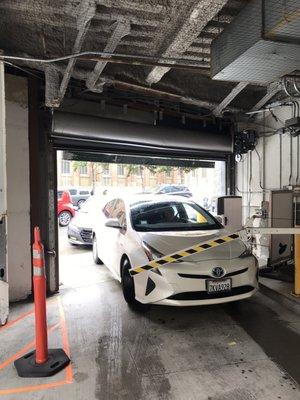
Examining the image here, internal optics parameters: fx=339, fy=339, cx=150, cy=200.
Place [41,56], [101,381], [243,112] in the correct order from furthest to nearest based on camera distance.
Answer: [243,112] < [41,56] < [101,381]

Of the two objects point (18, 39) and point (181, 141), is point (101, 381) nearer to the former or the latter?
point (18, 39)

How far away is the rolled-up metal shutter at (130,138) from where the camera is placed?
17.8 ft

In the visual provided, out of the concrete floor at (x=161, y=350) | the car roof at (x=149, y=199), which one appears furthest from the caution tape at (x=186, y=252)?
the car roof at (x=149, y=199)

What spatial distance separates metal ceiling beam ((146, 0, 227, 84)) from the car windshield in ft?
7.58

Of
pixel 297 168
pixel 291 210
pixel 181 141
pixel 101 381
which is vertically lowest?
pixel 101 381

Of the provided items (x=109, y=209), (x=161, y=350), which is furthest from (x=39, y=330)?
(x=109, y=209)

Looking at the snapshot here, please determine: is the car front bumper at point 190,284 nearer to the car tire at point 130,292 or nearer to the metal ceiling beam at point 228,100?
the car tire at point 130,292

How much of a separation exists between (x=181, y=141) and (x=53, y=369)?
4670 mm

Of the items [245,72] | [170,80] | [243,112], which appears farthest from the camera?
[243,112]

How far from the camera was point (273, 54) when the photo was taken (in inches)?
129

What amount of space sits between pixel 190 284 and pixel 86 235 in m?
5.41

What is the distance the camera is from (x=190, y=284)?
3900 mm

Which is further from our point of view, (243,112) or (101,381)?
(243,112)

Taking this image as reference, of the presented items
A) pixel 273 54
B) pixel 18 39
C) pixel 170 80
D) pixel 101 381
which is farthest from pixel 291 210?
pixel 18 39
